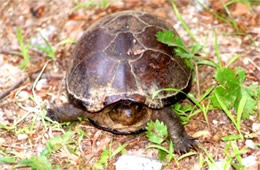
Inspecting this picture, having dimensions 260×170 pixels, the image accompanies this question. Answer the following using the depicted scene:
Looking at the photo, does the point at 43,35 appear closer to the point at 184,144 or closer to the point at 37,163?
the point at 37,163

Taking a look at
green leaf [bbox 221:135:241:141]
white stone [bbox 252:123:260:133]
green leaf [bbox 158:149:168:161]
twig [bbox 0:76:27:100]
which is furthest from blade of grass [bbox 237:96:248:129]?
twig [bbox 0:76:27:100]

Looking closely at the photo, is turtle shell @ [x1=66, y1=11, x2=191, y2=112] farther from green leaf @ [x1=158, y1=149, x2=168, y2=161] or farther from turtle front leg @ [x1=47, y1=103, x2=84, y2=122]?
green leaf @ [x1=158, y1=149, x2=168, y2=161]

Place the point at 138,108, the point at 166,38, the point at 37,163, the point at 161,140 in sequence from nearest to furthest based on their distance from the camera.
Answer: the point at 37,163
the point at 161,140
the point at 138,108
the point at 166,38

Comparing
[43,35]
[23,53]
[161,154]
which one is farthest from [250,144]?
[43,35]

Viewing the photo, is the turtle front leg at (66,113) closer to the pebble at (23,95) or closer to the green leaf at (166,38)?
the pebble at (23,95)

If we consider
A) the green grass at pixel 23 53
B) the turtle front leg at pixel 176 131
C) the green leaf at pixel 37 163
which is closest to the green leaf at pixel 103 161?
the green leaf at pixel 37 163

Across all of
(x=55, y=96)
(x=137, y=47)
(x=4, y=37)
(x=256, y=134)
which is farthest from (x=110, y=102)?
(x=4, y=37)

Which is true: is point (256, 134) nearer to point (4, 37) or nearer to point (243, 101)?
point (243, 101)
